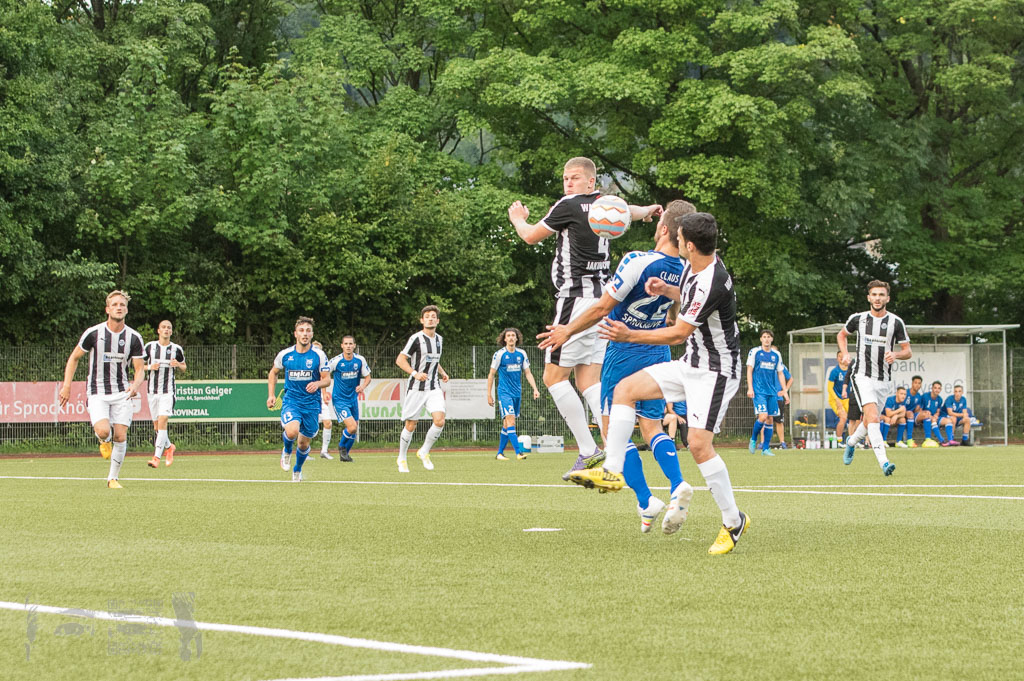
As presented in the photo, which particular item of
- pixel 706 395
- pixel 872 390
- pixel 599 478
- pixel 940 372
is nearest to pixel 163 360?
pixel 872 390

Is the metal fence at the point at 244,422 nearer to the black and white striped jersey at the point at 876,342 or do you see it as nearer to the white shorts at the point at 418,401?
the white shorts at the point at 418,401

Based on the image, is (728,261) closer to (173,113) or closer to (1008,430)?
(1008,430)

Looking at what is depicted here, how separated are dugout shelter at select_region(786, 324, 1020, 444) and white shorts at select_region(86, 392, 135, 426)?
1987 centimetres

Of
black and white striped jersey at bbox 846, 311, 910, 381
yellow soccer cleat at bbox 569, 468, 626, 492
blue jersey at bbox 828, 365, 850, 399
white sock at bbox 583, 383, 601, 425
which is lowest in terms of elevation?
yellow soccer cleat at bbox 569, 468, 626, 492

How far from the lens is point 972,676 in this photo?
3.73 metres

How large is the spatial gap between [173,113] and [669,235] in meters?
26.8

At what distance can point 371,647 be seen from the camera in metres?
4.21

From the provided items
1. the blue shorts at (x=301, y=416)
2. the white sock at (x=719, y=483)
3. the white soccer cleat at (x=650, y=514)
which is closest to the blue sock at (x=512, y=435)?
the blue shorts at (x=301, y=416)

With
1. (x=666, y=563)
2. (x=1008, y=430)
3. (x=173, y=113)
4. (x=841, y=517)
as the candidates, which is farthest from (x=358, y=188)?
(x=666, y=563)

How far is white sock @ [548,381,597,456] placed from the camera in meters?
9.60

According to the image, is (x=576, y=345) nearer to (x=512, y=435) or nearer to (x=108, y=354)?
(x=108, y=354)

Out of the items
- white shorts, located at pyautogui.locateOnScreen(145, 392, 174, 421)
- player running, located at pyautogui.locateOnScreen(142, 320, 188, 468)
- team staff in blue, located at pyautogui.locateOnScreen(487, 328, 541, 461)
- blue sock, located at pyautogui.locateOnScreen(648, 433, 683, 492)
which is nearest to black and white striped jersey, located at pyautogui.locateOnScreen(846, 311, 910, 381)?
team staff in blue, located at pyautogui.locateOnScreen(487, 328, 541, 461)

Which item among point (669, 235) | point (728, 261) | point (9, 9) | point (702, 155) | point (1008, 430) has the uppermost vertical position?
point (9, 9)

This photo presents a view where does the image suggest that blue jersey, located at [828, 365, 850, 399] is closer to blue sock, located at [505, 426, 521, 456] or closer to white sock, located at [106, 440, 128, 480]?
blue sock, located at [505, 426, 521, 456]
